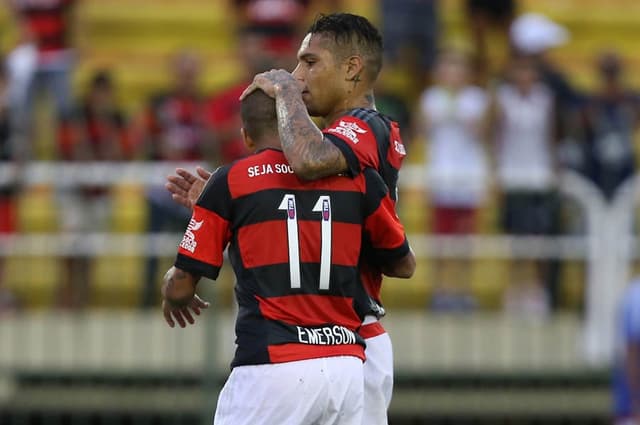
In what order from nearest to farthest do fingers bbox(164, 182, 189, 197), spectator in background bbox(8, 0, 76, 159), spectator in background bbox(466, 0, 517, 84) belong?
fingers bbox(164, 182, 189, 197) → spectator in background bbox(8, 0, 76, 159) → spectator in background bbox(466, 0, 517, 84)

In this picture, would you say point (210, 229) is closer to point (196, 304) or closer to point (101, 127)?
point (196, 304)

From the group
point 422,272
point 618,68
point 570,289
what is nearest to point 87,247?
point 422,272

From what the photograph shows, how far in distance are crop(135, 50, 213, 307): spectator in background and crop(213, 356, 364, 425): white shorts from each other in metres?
5.43

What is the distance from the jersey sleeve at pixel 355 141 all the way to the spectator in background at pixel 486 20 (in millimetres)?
7912

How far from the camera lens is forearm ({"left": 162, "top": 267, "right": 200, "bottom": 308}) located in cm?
585

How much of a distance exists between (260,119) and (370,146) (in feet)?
1.42

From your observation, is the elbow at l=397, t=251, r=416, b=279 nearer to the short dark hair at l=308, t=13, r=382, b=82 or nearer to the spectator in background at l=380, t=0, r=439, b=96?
the short dark hair at l=308, t=13, r=382, b=82

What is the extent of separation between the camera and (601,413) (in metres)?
11.7

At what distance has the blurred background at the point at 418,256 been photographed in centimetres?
1139

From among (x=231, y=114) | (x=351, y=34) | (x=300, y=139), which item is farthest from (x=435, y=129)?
(x=300, y=139)

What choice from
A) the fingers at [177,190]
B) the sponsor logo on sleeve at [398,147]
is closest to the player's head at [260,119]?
the fingers at [177,190]

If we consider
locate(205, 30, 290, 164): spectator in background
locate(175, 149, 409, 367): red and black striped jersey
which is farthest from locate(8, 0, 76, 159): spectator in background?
locate(175, 149, 409, 367): red and black striped jersey

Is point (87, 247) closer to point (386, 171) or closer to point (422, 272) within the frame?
point (422, 272)

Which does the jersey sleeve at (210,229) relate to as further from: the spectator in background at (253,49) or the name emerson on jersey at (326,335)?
the spectator in background at (253,49)
